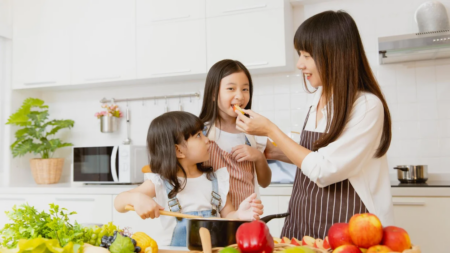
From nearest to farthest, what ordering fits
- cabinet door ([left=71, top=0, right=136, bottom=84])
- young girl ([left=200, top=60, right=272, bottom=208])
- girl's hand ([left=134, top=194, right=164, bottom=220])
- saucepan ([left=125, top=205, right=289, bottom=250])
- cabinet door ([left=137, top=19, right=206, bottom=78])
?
saucepan ([left=125, top=205, right=289, bottom=250]) < girl's hand ([left=134, top=194, right=164, bottom=220]) < young girl ([left=200, top=60, right=272, bottom=208]) < cabinet door ([left=137, top=19, right=206, bottom=78]) < cabinet door ([left=71, top=0, right=136, bottom=84])

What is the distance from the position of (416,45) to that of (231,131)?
1396mm

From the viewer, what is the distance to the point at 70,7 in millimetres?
3266

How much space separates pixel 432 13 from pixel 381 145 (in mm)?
1699

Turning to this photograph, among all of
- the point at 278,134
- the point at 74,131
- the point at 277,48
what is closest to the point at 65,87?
the point at 74,131

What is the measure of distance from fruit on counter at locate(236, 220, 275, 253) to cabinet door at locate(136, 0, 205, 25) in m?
2.32

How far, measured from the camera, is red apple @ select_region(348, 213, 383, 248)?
767 mm

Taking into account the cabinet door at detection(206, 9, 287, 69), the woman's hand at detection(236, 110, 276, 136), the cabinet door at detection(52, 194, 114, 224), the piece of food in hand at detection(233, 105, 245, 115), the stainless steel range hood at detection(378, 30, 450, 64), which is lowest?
the cabinet door at detection(52, 194, 114, 224)

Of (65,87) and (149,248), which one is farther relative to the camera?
(65,87)

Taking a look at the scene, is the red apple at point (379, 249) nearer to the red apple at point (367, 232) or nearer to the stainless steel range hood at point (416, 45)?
the red apple at point (367, 232)

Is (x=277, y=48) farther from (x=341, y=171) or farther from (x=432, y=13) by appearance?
(x=341, y=171)

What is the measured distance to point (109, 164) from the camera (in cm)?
295

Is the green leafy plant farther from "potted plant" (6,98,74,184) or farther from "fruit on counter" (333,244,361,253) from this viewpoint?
"fruit on counter" (333,244,361,253)

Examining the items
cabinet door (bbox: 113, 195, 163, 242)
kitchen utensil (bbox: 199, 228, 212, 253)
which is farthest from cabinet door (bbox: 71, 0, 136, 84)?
kitchen utensil (bbox: 199, 228, 212, 253)

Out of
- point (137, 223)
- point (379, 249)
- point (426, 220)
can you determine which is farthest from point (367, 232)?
point (137, 223)
